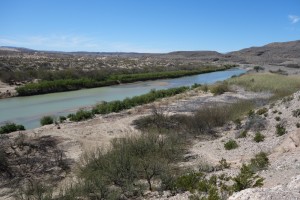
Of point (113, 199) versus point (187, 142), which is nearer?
point (113, 199)

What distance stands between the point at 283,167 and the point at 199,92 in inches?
1170

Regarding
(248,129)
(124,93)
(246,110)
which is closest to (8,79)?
(124,93)

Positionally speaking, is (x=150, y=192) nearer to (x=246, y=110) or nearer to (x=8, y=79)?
(x=246, y=110)

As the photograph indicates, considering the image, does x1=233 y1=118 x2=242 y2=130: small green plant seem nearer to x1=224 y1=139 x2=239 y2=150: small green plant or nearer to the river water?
x1=224 y1=139 x2=239 y2=150: small green plant

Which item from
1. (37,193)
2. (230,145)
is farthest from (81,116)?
(37,193)

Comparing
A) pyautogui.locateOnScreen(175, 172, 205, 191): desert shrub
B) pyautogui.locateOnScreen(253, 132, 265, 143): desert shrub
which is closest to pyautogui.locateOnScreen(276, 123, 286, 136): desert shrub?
pyautogui.locateOnScreen(253, 132, 265, 143): desert shrub

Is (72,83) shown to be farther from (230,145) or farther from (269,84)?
(230,145)

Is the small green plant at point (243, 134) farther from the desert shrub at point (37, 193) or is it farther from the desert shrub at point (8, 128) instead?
the desert shrub at point (8, 128)

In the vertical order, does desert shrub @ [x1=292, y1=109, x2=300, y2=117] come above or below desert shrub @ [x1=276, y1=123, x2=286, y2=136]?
above

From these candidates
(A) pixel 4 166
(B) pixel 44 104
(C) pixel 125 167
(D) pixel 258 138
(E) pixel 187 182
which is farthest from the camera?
(B) pixel 44 104

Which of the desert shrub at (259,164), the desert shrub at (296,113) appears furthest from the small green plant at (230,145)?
the desert shrub at (296,113)

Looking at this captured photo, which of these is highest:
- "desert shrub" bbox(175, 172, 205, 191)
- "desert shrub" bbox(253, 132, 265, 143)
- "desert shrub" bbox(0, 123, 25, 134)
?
"desert shrub" bbox(175, 172, 205, 191)

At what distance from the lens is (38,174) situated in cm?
1376

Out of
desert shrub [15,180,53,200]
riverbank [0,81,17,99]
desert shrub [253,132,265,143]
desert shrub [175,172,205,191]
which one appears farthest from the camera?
riverbank [0,81,17,99]
